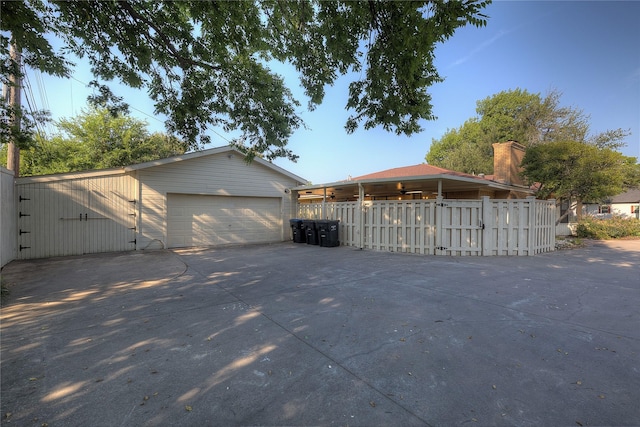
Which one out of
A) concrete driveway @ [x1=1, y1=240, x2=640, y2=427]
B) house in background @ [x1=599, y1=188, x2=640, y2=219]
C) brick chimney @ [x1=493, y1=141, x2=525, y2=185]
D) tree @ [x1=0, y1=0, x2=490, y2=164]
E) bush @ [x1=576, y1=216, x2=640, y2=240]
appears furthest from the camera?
house in background @ [x1=599, y1=188, x2=640, y2=219]

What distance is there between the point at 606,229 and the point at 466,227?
43.7 ft

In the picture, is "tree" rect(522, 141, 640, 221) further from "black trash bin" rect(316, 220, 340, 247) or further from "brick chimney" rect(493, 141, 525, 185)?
"black trash bin" rect(316, 220, 340, 247)

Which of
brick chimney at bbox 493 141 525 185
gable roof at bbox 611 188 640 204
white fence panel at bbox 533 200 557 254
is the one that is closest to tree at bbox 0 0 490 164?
white fence panel at bbox 533 200 557 254

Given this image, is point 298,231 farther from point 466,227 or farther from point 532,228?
point 532,228

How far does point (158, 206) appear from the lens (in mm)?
10680

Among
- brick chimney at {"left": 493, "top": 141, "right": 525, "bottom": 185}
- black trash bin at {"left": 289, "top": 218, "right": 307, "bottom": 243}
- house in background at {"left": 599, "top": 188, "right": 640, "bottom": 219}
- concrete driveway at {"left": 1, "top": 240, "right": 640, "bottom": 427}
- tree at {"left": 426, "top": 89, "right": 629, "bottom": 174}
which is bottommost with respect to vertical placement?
concrete driveway at {"left": 1, "top": 240, "right": 640, "bottom": 427}

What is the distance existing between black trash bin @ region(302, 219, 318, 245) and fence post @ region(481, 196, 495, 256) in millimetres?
6250

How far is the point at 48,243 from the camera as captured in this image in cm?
884

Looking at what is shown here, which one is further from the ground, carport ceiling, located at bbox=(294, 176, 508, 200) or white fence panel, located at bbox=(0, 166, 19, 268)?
carport ceiling, located at bbox=(294, 176, 508, 200)

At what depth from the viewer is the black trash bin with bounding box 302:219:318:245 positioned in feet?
39.7

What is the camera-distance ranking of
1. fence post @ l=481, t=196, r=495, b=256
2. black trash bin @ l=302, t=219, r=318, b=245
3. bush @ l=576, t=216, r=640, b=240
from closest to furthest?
fence post @ l=481, t=196, r=495, b=256 → black trash bin @ l=302, t=219, r=318, b=245 → bush @ l=576, t=216, r=640, b=240

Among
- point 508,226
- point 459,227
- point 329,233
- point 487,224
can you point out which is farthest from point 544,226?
point 329,233

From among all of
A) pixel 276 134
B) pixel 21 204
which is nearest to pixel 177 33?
pixel 276 134

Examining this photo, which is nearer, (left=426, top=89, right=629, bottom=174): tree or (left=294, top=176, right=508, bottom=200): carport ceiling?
(left=294, top=176, right=508, bottom=200): carport ceiling
